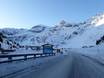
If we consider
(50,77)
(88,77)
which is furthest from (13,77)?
(88,77)

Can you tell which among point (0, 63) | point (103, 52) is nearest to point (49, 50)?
point (103, 52)

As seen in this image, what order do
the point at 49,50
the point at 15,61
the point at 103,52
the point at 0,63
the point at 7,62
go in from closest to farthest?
the point at 0,63 → the point at 7,62 → the point at 15,61 → the point at 103,52 → the point at 49,50

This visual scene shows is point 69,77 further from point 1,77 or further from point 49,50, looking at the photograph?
point 49,50

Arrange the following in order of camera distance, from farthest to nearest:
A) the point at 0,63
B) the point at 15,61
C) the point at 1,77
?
the point at 15,61, the point at 0,63, the point at 1,77

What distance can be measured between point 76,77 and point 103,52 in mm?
24945

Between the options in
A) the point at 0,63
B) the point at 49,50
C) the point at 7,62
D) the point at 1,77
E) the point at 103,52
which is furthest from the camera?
the point at 49,50

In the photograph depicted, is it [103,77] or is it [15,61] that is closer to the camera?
[103,77]

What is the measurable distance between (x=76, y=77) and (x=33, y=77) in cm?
229

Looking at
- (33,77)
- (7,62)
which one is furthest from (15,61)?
(33,77)

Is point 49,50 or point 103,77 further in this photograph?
point 49,50

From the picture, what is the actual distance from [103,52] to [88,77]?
24.5 m

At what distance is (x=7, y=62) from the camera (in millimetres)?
20156

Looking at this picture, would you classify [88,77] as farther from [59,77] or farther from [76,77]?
[59,77]

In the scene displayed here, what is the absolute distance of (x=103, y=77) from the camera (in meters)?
13.2
